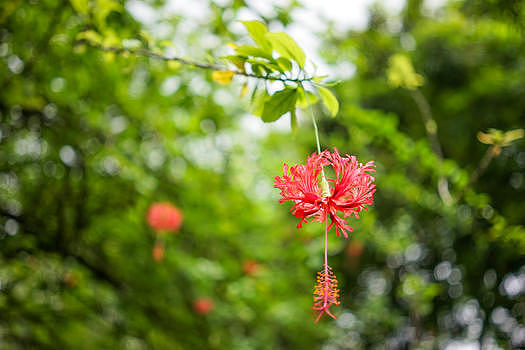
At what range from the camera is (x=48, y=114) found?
2256 mm

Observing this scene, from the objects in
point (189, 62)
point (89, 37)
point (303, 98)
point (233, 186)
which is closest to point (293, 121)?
point (303, 98)

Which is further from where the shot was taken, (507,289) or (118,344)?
(118,344)

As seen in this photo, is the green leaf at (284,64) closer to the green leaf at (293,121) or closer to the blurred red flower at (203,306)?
the green leaf at (293,121)

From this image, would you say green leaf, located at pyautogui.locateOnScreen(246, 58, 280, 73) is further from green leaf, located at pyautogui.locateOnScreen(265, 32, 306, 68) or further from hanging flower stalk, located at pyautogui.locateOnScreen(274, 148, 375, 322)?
hanging flower stalk, located at pyautogui.locateOnScreen(274, 148, 375, 322)

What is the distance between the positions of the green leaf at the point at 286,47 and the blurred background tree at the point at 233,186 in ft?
2.39

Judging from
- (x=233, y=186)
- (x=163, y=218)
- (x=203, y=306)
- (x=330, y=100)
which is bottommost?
(x=203, y=306)

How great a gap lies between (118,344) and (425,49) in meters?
3.32

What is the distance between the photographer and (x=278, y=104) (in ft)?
2.87

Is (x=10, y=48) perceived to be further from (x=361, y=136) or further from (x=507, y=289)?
(x=507, y=289)

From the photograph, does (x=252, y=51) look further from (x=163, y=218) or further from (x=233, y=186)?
(x=233, y=186)

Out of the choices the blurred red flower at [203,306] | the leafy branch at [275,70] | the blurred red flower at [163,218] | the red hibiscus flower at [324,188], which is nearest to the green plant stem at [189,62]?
the leafy branch at [275,70]

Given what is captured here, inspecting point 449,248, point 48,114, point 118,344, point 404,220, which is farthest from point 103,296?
point 449,248

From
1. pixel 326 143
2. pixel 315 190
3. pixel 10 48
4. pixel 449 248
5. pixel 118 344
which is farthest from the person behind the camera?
pixel 118 344

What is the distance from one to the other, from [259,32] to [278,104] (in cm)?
15
